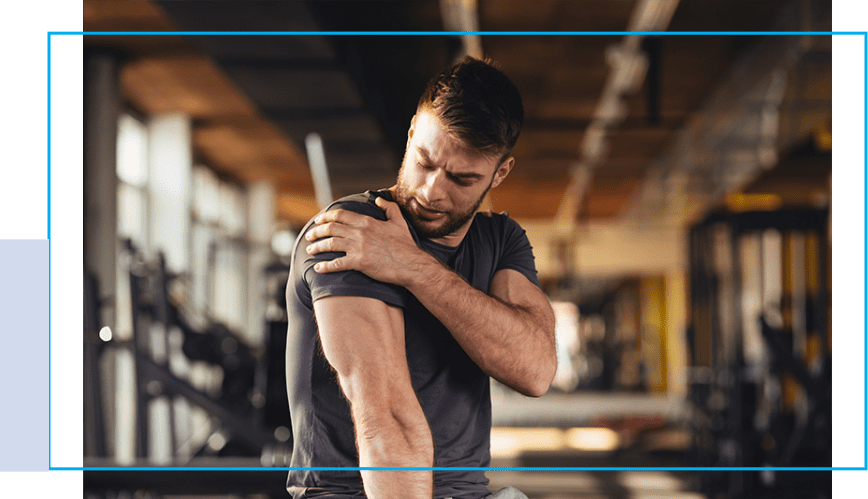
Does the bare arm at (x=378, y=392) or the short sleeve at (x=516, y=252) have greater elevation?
the short sleeve at (x=516, y=252)

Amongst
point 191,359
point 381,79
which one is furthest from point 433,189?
point 191,359

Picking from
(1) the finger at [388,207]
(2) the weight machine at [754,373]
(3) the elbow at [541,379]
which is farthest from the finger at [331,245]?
(2) the weight machine at [754,373]

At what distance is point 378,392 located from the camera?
53.3 inches

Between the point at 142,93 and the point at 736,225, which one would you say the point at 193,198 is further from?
the point at 736,225

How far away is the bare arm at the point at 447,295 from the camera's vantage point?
136cm

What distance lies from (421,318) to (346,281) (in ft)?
0.58

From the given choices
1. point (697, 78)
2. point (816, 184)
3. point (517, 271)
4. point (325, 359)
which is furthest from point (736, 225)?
point (325, 359)

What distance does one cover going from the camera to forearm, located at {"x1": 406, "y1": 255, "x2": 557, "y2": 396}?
4.54ft

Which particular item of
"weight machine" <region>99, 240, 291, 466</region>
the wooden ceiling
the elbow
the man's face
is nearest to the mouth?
the man's face

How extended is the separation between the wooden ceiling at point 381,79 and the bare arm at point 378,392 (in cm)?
29

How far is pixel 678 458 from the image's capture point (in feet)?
20.6

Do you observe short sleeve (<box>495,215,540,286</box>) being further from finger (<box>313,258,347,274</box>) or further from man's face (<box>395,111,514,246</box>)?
finger (<box>313,258,347,274</box>)

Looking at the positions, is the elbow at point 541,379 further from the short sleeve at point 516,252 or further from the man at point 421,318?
the short sleeve at point 516,252

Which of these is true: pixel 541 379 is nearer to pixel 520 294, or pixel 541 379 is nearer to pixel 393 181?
pixel 520 294
